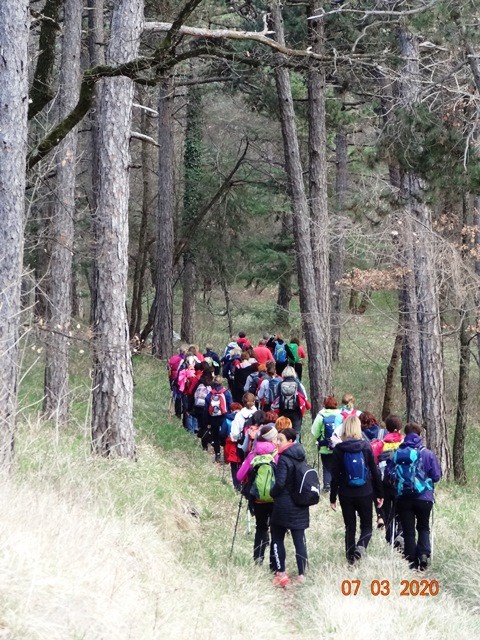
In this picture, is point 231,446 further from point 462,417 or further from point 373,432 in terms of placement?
point 462,417

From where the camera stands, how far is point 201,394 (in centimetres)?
1597

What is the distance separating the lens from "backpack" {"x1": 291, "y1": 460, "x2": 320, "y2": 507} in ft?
30.2

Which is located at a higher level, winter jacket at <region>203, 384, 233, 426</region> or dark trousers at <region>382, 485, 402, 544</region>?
winter jacket at <region>203, 384, 233, 426</region>

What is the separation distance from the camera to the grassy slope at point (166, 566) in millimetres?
5629

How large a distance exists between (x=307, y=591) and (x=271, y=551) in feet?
2.65

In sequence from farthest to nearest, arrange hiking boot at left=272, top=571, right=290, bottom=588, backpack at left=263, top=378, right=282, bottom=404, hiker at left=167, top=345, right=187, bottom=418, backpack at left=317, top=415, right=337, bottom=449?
hiker at left=167, top=345, right=187, bottom=418 < backpack at left=263, top=378, right=282, bottom=404 < backpack at left=317, top=415, right=337, bottom=449 < hiking boot at left=272, top=571, right=290, bottom=588

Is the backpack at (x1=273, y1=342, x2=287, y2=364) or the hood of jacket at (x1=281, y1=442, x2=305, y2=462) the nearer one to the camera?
the hood of jacket at (x1=281, y1=442, x2=305, y2=462)

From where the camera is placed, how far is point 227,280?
3109 centimetres

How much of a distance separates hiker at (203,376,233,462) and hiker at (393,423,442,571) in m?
5.38

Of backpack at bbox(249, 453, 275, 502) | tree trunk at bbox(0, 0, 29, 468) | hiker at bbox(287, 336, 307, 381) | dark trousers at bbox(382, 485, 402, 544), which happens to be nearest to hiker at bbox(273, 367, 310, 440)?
dark trousers at bbox(382, 485, 402, 544)

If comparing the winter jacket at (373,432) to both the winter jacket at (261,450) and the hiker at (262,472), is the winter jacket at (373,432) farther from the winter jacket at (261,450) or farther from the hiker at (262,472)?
the winter jacket at (261,450)

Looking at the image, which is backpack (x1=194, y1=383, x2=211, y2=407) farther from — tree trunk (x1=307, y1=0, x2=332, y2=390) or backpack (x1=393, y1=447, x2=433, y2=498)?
backpack (x1=393, y1=447, x2=433, y2=498)

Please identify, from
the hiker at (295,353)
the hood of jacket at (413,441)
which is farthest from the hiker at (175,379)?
the hood of jacket at (413,441)

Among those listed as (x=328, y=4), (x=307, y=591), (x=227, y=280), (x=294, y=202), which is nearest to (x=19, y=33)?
(x=307, y=591)
